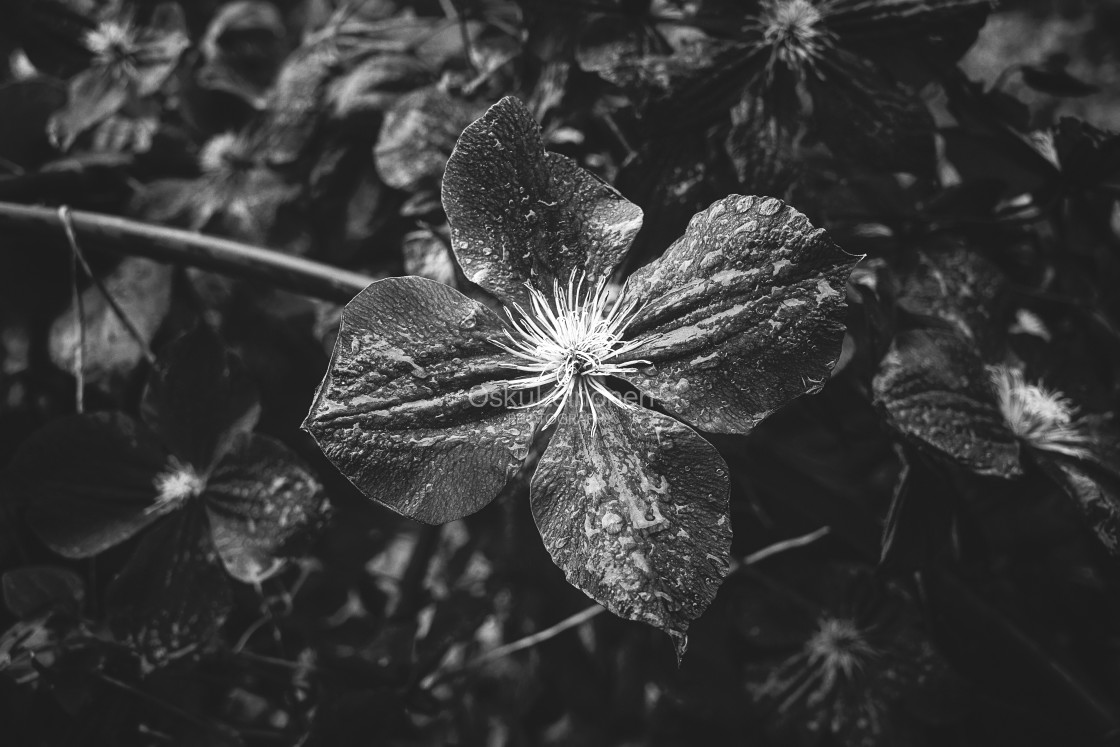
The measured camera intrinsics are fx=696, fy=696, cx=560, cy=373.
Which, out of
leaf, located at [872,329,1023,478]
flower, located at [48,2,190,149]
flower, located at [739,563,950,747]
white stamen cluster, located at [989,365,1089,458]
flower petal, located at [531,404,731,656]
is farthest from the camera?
flower, located at [48,2,190,149]

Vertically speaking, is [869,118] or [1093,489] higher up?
[869,118]

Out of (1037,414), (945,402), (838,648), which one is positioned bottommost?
(838,648)

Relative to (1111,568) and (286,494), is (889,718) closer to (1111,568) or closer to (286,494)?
(1111,568)

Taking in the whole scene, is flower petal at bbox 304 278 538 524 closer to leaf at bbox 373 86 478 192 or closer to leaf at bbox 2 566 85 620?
leaf at bbox 373 86 478 192

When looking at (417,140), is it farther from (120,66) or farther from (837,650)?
(837,650)

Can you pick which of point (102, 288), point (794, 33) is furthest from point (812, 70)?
point (102, 288)

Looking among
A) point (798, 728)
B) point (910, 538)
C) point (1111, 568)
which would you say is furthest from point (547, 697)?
point (1111, 568)

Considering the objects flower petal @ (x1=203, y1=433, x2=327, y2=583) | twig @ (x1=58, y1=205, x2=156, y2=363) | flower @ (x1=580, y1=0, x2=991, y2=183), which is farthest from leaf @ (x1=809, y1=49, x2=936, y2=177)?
twig @ (x1=58, y1=205, x2=156, y2=363)
